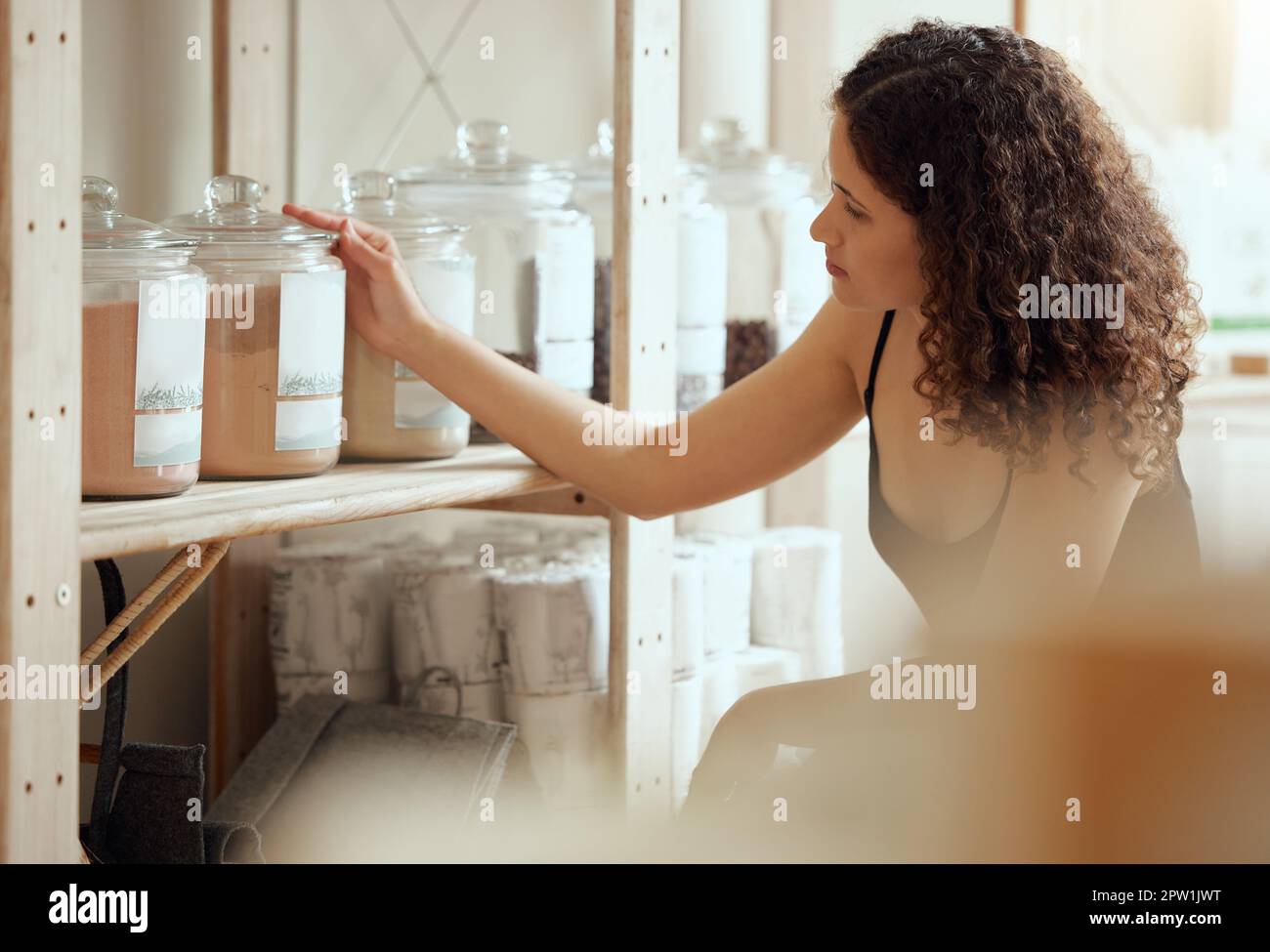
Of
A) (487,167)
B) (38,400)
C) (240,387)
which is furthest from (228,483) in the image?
(487,167)

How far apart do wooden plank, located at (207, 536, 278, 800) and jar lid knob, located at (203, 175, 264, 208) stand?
1.54 ft

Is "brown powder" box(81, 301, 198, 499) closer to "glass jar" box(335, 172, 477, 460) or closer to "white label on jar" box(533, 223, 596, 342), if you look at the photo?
"glass jar" box(335, 172, 477, 460)

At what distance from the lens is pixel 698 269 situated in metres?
1.58

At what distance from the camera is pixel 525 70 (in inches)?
73.3

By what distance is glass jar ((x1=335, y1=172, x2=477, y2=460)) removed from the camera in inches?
49.4

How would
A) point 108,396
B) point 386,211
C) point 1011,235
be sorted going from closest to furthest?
point 108,396 → point 1011,235 → point 386,211

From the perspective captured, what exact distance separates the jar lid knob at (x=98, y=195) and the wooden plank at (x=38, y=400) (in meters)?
0.22

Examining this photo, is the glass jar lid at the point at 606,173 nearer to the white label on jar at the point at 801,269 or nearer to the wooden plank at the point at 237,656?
the white label on jar at the point at 801,269

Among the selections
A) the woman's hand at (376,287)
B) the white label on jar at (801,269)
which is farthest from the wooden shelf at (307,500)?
the white label on jar at (801,269)

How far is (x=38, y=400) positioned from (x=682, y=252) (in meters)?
0.87

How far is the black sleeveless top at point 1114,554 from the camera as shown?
1151 mm

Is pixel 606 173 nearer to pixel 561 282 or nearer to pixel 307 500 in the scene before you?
pixel 561 282

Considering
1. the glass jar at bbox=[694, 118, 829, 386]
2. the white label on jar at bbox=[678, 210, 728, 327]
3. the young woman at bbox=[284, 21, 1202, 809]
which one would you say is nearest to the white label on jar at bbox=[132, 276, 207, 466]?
the young woman at bbox=[284, 21, 1202, 809]
